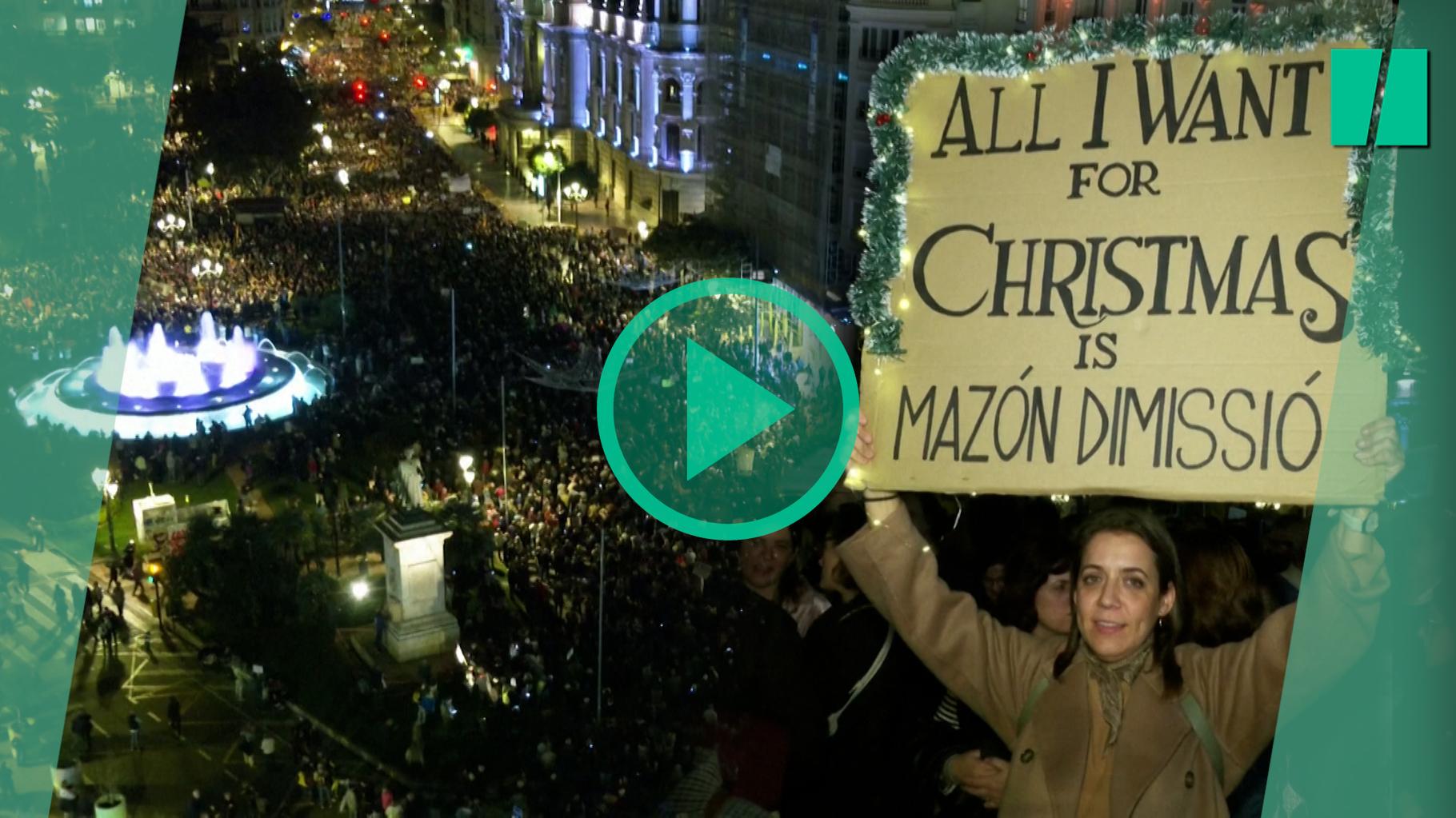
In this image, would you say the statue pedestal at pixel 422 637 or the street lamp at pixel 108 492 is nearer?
the statue pedestal at pixel 422 637

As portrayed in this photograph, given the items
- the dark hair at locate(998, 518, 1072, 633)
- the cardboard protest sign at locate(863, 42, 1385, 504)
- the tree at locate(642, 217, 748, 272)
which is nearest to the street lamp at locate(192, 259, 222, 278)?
the tree at locate(642, 217, 748, 272)

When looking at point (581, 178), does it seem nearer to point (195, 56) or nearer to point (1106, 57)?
point (195, 56)

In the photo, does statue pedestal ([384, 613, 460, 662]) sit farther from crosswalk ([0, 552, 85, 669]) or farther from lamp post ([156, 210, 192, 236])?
lamp post ([156, 210, 192, 236])

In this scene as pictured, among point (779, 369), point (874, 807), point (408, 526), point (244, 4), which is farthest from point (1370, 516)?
point (244, 4)

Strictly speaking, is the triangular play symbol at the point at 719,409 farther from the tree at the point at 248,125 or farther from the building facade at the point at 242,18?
the building facade at the point at 242,18

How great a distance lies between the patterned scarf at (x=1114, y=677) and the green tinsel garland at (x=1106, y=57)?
103cm

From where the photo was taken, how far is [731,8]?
85.0ft

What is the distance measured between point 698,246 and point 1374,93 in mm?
21391

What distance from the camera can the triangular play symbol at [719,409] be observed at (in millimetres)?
14531

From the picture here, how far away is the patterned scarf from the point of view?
3689 millimetres

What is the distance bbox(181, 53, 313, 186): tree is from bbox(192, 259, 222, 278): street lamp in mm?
11194

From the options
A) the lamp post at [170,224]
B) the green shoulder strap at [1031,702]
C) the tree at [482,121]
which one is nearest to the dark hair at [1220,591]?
the green shoulder strap at [1031,702]

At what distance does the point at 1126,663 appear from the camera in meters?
3.68

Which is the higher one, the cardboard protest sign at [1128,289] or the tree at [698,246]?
the cardboard protest sign at [1128,289]
